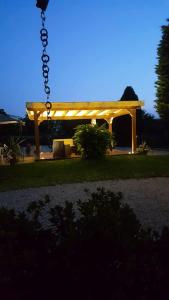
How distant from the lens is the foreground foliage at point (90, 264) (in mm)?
1986

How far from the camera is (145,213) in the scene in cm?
684

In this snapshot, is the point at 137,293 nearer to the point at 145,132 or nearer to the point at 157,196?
the point at 157,196

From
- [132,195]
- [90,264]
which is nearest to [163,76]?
[132,195]

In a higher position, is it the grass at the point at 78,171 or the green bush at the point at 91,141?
the green bush at the point at 91,141

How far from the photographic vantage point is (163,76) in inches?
949

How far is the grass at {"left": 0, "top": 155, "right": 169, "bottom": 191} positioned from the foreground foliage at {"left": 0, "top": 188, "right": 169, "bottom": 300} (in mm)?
8107

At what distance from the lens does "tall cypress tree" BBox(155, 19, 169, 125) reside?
A: 23.8 m

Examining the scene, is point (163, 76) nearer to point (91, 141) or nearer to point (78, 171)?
point (91, 141)

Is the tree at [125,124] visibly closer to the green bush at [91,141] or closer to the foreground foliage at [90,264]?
the green bush at [91,141]

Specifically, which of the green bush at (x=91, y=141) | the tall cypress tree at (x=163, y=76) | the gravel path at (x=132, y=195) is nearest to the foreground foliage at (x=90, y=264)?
the gravel path at (x=132, y=195)

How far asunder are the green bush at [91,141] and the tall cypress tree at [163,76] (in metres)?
10.6

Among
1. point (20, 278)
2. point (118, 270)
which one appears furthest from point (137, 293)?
point (20, 278)

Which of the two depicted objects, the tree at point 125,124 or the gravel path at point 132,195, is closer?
the gravel path at point 132,195

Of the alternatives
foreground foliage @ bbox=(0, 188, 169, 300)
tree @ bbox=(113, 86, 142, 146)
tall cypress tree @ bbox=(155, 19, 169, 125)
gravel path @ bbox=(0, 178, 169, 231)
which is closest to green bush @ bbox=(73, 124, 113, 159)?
gravel path @ bbox=(0, 178, 169, 231)
